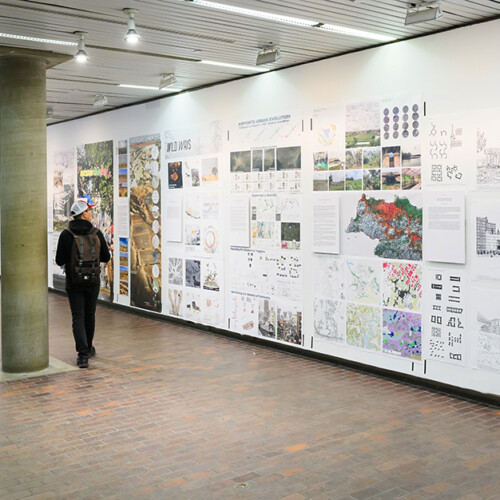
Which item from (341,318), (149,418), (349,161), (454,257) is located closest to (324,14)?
(349,161)

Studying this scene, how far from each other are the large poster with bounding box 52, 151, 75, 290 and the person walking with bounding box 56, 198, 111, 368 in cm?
564

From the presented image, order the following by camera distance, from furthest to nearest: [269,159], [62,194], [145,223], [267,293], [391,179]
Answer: [62,194] → [145,223] → [267,293] → [269,159] → [391,179]

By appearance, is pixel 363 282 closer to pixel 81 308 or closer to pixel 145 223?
pixel 81 308

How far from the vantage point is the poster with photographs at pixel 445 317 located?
6.32m

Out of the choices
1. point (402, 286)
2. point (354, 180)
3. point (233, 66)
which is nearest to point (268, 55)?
point (233, 66)

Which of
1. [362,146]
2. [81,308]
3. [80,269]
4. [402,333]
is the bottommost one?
[402,333]

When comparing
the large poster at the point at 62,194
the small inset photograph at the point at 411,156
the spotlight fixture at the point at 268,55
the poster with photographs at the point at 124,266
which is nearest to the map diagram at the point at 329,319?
the small inset photograph at the point at 411,156

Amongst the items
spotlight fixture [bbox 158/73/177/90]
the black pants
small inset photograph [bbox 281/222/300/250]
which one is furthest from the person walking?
small inset photograph [bbox 281/222/300/250]

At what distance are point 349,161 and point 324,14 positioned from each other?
6.00 ft

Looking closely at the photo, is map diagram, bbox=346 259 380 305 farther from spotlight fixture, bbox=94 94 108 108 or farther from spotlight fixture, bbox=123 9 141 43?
spotlight fixture, bbox=94 94 108 108

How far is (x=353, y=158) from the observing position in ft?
23.9

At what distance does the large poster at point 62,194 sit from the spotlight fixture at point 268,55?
6688 mm

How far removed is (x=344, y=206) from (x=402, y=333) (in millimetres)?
1536

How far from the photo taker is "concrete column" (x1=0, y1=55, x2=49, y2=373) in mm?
7055
